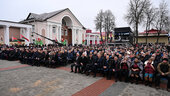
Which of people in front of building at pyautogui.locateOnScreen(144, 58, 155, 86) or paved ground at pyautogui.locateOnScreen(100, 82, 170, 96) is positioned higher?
people in front of building at pyautogui.locateOnScreen(144, 58, 155, 86)

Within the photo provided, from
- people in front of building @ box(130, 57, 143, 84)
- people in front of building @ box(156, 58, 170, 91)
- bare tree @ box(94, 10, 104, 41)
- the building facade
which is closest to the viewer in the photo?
people in front of building @ box(156, 58, 170, 91)

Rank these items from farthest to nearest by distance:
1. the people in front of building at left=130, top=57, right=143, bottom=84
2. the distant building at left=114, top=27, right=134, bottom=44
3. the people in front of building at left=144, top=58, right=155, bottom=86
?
the distant building at left=114, top=27, right=134, bottom=44
the people in front of building at left=130, top=57, right=143, bottom=84
the people in front of building at left=144, top=58, right=155, bottom=86

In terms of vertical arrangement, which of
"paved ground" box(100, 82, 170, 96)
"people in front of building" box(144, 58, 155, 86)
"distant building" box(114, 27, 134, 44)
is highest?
"distant building" box(114, 27, 134, 44)

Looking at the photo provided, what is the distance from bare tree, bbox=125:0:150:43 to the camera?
25.3 metres

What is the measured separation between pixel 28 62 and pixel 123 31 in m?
18.8

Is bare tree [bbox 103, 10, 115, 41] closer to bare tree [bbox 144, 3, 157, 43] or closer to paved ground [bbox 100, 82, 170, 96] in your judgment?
bare tree [bbox 144, 3, 157, 43]

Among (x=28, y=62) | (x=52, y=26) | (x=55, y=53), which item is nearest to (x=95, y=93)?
(x=55, y=53)

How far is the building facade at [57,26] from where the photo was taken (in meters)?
29.3

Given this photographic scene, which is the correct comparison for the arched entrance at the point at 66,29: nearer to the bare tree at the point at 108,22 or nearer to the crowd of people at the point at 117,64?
the bare tree at the point at 108,22

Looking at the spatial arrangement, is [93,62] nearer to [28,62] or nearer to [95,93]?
[95,93]

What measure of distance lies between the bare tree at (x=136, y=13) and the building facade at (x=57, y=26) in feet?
57.0

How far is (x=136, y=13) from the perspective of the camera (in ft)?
85.9

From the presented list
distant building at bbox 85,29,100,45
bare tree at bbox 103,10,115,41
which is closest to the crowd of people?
bare tree at bbox 103,10,115,41

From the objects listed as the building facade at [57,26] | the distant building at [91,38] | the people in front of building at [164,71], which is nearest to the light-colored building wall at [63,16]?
the building facade at [57,26]
